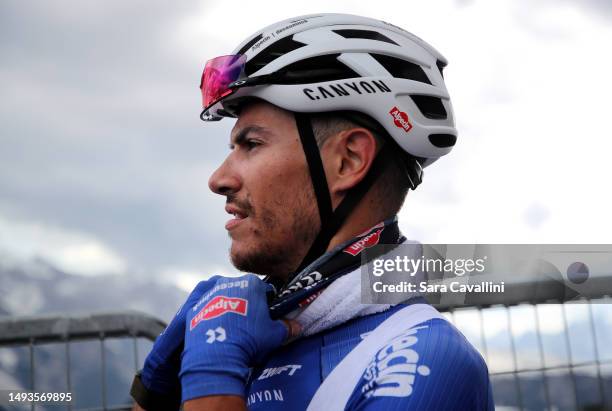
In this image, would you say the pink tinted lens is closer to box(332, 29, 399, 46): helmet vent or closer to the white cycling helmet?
the white cycling helmet

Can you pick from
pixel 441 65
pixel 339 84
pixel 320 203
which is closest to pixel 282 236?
pixel 320 203

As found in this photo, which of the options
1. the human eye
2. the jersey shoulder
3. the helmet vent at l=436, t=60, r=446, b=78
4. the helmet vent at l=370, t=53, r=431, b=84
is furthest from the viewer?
the helmet vent at l=436, t=60, r=446, b=78

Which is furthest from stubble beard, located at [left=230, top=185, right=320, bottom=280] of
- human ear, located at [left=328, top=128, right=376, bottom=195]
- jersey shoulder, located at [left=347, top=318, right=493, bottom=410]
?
jersey shoulder, located at [left=347, top=318, right=493, bottom=410]

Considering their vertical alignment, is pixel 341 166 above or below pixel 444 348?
above

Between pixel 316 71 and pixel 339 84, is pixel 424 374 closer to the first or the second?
pixel 339 84

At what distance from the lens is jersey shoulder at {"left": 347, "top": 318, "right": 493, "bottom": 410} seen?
2.56 meters

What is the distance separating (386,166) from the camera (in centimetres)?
337

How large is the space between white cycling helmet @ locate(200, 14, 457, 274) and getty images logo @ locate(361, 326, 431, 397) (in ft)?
2.01

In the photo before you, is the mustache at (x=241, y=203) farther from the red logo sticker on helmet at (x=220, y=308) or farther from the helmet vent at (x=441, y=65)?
the helmet vent at (x=441, y=65)

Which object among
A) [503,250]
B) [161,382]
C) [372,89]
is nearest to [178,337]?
[161,382]

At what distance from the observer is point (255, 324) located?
9.14 feet

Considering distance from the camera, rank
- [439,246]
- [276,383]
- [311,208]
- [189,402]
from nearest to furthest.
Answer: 1. [189,402]
2. [276,383]
3. [311,208]
4. [439,246]

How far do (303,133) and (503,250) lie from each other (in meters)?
1.77

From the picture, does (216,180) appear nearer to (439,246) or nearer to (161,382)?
(161,382)
